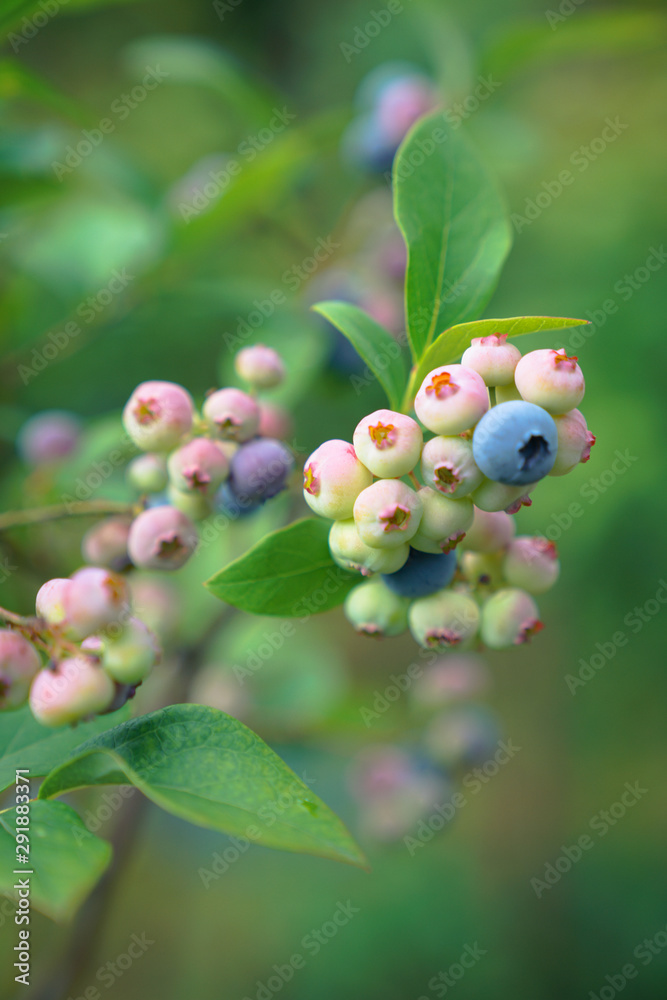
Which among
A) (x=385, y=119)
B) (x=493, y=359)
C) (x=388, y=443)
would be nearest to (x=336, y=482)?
(x=388, y=443)

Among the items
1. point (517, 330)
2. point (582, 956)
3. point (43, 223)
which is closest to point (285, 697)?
point (43, 223)

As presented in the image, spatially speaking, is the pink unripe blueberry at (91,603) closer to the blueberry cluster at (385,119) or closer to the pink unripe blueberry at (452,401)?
the pink unripe blueberry at (452,401)

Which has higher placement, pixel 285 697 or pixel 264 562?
pixel 264 562

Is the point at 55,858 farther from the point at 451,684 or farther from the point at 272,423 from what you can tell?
the point at 451,684

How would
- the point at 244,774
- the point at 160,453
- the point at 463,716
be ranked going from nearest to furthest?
the point at 244,774 → the point at 160,453 → the point at 463,716

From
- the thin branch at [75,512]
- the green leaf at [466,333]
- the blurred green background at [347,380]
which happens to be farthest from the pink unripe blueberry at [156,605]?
the green leaf at [466,333]

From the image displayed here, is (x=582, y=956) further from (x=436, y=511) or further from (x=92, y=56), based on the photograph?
(x=92, y=56)
